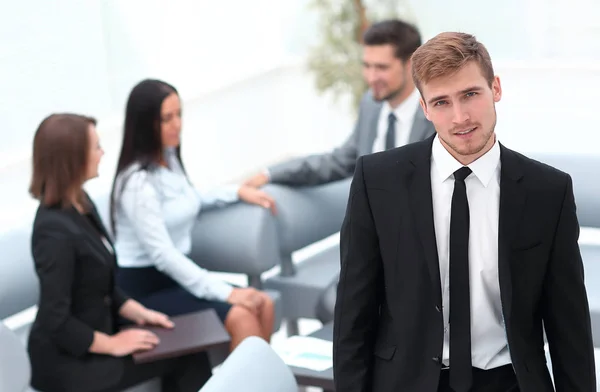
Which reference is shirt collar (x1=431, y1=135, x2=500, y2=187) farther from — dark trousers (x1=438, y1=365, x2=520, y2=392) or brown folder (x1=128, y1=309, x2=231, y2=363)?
brown folder (x1=128, y1=309, x2=231, y2=363)

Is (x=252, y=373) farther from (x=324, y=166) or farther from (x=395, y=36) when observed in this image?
(x=395, y=36)

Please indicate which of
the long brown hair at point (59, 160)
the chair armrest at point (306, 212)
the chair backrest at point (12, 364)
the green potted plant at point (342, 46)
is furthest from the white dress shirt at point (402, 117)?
the green potted plant at point (342, 46)

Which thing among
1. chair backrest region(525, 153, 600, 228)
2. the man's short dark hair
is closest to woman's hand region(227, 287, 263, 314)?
the man's short dark hair

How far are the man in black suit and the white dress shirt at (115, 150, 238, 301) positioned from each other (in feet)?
6.29

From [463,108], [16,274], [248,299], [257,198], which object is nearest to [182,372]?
[248,299]

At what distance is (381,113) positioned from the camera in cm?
483

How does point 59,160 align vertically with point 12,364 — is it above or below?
above

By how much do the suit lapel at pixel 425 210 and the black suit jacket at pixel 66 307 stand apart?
1.68 metres

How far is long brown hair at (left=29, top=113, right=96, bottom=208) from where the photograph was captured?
12.4 ft

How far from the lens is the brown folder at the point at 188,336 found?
3666mm

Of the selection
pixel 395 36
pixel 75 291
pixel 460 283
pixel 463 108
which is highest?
pixel 463 108

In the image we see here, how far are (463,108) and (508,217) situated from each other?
28cm

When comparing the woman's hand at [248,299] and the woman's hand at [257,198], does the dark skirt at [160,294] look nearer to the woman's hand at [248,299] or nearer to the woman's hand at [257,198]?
the woman's hand at [248,299]

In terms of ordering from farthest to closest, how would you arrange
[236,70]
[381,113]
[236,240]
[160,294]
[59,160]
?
[236,70] < [381,113] < [236,240] < [160,294] < [59,160]
